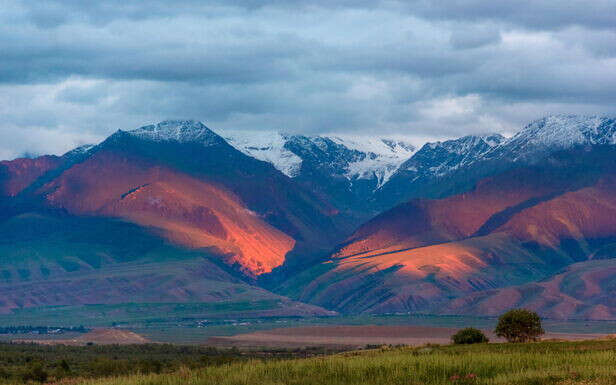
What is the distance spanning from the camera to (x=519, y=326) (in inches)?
4813

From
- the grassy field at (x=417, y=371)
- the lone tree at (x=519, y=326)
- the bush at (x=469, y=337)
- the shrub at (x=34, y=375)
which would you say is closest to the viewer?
the grassy field at (x=417, y=371)

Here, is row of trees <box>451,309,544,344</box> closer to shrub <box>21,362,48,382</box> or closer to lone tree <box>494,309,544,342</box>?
lone tree <box>494,309,544,342</box>

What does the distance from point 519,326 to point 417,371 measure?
195 ft

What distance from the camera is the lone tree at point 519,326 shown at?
12188 centimetres

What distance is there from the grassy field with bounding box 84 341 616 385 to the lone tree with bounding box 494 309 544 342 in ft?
168

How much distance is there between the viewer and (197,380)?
216 feet

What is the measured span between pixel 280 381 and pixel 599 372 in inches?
705

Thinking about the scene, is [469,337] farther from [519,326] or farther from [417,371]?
[417,371]

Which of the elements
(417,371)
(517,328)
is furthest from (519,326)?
(417,371)

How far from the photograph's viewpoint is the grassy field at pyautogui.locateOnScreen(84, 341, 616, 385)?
61847mm

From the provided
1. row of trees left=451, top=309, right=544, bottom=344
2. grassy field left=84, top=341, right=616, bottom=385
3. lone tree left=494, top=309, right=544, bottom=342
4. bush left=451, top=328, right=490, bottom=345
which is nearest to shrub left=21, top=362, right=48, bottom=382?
bush left=451, top=328, right=490, bottom=345

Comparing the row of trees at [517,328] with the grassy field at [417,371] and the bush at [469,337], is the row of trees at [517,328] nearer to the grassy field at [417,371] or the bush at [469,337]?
the bush at [469,337]

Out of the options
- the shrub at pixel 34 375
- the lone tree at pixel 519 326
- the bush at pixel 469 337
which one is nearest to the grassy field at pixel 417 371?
the bush at pixel 469 337

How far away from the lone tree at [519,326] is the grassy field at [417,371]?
2014 inches
